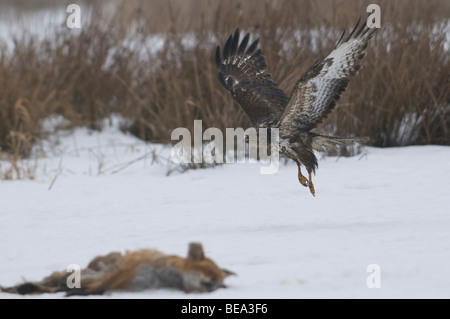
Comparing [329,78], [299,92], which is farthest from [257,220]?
[329,78]

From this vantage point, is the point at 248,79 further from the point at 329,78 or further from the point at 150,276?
the point at 150,276

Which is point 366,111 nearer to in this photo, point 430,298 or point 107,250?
point 107,250

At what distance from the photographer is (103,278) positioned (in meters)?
2.83

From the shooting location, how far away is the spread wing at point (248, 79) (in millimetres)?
4586

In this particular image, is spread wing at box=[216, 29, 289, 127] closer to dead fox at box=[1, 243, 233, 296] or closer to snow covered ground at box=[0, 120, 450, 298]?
snow covered ground at box=[0, 120, 450, 298]

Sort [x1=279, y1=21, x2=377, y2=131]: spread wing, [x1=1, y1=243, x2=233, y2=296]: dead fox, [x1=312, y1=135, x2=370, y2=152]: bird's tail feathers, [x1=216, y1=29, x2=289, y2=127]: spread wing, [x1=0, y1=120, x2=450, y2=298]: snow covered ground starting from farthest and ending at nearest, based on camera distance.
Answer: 1. [x1=216, y1=29, x2=289, y2=127]: spread wing
2. [x1=312, y1=135, x2=370, y2=152]: bird's tail feathers
3. [x1=279, y1=21, x2=377, y2=131]: spread wing
4. [x1=0, y1=120, x2=450, y2=298]: snow covered ground
5. [x1=1, y1=243, x2=233, y2=296]: dead fox

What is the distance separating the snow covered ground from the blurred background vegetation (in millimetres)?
326

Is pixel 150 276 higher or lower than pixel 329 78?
lower

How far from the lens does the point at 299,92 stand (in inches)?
150

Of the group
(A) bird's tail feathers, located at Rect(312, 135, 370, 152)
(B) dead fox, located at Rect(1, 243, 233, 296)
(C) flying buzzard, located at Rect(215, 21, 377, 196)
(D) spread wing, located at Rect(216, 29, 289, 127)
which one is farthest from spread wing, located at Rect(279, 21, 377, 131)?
(B) dead fox, located at Rect(1, 243, 233, 296)

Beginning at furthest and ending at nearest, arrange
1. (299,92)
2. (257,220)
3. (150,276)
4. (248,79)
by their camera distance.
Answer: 1. (248,79)
2. (257,220)
3. (299,92)
4. (150,276)

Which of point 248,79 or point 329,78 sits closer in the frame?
point 329,78

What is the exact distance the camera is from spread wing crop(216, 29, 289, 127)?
459 centimetres

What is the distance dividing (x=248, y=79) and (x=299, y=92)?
3.33ft
